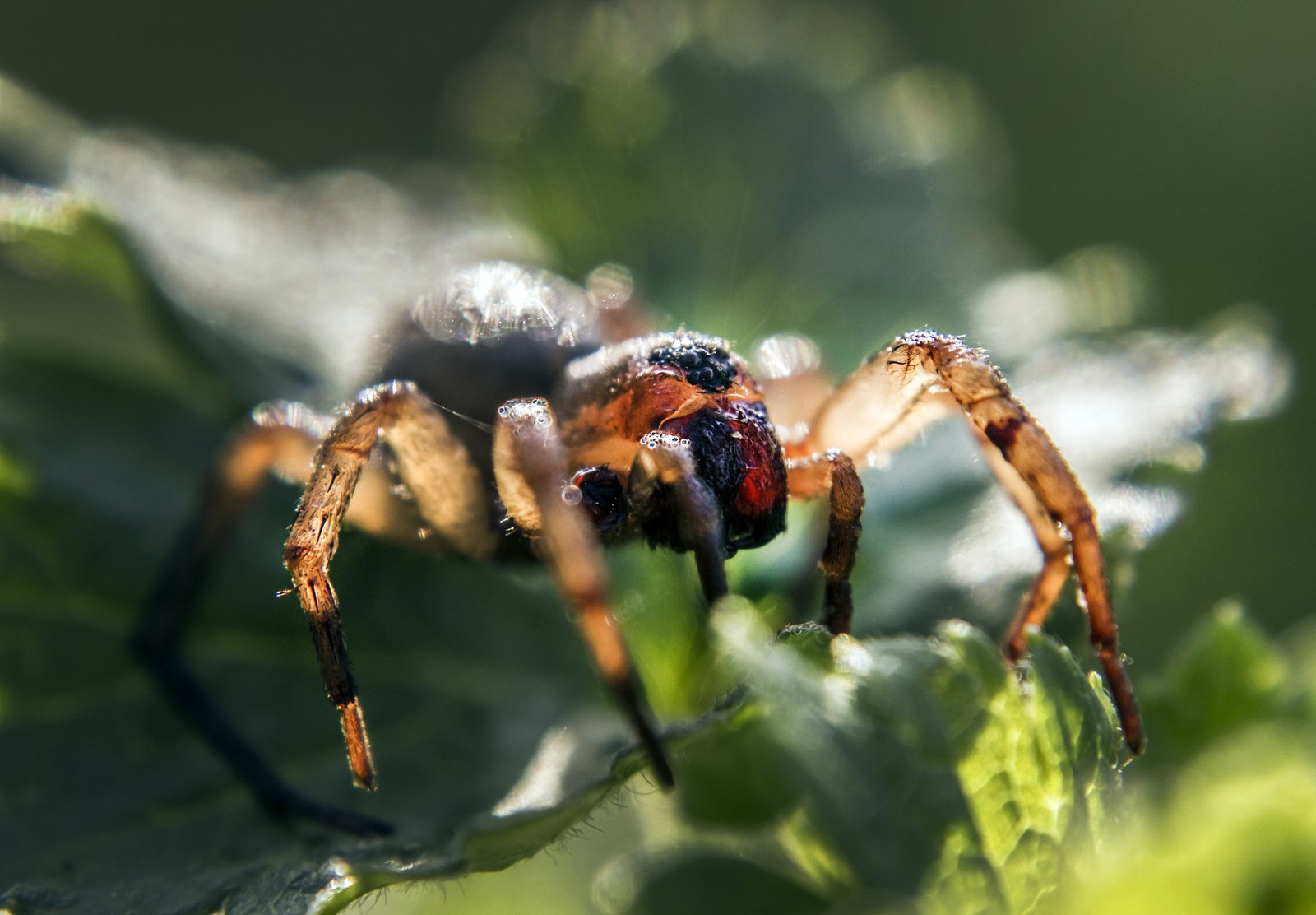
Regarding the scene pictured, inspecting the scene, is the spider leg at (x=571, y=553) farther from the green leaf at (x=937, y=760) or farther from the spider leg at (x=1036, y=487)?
the spider leg at (x=1036, y=487)

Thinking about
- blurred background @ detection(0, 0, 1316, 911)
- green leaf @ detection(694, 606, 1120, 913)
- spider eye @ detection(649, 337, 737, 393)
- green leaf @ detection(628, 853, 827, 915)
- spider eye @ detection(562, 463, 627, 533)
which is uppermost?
blurred background @ detection(0, 0, 1316, 911)

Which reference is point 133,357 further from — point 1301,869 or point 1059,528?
point 1301,869

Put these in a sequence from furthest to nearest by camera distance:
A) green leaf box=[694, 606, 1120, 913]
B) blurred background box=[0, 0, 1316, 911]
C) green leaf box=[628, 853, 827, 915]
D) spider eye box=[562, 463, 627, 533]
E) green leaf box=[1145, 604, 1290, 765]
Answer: blurred background box=[0, 0, 1316, 911] → spider eye box=[562, 463, 627, 533] → green leaf box=[1145, 604, 1290, 765] → green leaf box=[628, 853, 827, 915] → green leaf box=[694, 606, 1120, 913]

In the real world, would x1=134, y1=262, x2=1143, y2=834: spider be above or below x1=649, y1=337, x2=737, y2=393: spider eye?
below

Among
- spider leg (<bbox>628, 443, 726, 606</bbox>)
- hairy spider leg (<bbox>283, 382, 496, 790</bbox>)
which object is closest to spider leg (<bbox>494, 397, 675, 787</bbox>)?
spider leg (<bbox>628, 443, 726, 606</bbox>)

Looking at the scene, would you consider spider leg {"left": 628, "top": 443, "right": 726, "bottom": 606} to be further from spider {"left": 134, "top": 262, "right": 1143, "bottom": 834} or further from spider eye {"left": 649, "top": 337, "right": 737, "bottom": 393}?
spider eye {"left": 649, "top": 337, "right": 737, "bottom": 393}

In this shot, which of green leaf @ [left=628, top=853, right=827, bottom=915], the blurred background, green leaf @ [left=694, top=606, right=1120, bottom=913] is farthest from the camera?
the blurred background

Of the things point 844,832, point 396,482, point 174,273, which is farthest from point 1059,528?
point 174,273

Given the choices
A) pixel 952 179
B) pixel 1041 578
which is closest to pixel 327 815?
pixel 1041 578
